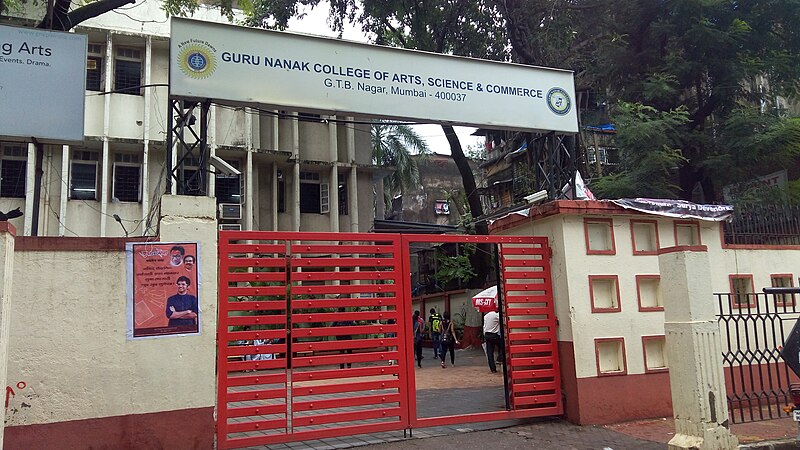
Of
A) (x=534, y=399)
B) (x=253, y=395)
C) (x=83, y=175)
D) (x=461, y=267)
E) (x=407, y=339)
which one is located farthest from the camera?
(x=461, y=267)

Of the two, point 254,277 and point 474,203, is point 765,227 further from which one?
point 474,203

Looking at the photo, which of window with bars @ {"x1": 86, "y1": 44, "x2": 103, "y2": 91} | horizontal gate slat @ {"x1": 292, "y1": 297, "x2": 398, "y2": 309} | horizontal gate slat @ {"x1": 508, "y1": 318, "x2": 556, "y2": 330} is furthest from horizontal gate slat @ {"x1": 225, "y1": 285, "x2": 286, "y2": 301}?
window with bars @ {"x1": 86, "y1": 44, "x2": 103, "y2": 91}

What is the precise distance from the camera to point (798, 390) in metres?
6.71

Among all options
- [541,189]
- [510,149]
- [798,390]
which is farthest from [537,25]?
[798,390]

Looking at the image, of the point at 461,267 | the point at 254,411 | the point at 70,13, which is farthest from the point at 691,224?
the point at 461,267

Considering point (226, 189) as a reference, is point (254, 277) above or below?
below

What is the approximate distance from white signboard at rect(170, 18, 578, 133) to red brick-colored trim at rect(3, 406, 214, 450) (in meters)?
3.76

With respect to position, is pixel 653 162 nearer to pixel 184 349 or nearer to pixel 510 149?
pixel 510 149

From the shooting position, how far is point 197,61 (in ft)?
24.3

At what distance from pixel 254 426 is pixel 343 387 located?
1.07 m

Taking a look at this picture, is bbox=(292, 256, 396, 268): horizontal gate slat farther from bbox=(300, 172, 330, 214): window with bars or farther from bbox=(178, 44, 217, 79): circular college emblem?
bbox=(300, 172, 330, 214): window with bars

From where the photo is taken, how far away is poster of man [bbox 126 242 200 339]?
6.42 m

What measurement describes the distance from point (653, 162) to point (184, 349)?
1160 cm

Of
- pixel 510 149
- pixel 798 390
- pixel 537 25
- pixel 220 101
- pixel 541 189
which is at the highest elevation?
pixel 537 25
